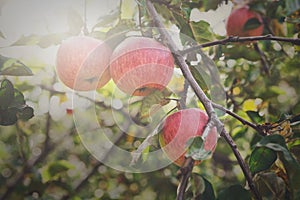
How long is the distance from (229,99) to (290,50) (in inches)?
16.3

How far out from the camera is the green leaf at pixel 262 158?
0.66 metres

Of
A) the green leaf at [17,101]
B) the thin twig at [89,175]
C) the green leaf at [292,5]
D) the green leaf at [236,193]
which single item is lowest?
the thin twig at [89,175]

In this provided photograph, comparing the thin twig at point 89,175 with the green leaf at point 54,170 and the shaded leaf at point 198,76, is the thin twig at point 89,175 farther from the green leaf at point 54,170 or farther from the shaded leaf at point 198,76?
the shaded leaf at point 198,76

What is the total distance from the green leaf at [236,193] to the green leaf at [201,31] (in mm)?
395

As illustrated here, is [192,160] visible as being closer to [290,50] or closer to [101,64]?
[101,64]

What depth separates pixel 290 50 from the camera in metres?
1.09

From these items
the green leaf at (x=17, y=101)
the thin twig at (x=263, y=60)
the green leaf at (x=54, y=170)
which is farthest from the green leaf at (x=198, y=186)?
the green leaf at (x=54, y=170)

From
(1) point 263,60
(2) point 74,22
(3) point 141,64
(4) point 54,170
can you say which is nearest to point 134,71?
(3) point 141,64

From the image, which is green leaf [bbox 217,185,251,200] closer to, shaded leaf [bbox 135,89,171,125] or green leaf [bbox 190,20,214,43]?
shaded leaf [bbox 135,89,171,125]

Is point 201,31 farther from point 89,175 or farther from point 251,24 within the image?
point 89,175

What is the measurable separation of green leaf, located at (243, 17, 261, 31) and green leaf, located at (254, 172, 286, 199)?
0.41m

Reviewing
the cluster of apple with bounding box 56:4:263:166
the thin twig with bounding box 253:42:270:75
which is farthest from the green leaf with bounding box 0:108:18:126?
the thin twig with bounding box 253:42:270:75

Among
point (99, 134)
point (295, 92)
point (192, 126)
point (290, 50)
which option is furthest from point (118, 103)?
point (192, 126)

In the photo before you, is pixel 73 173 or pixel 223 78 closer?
pixel 223 78
